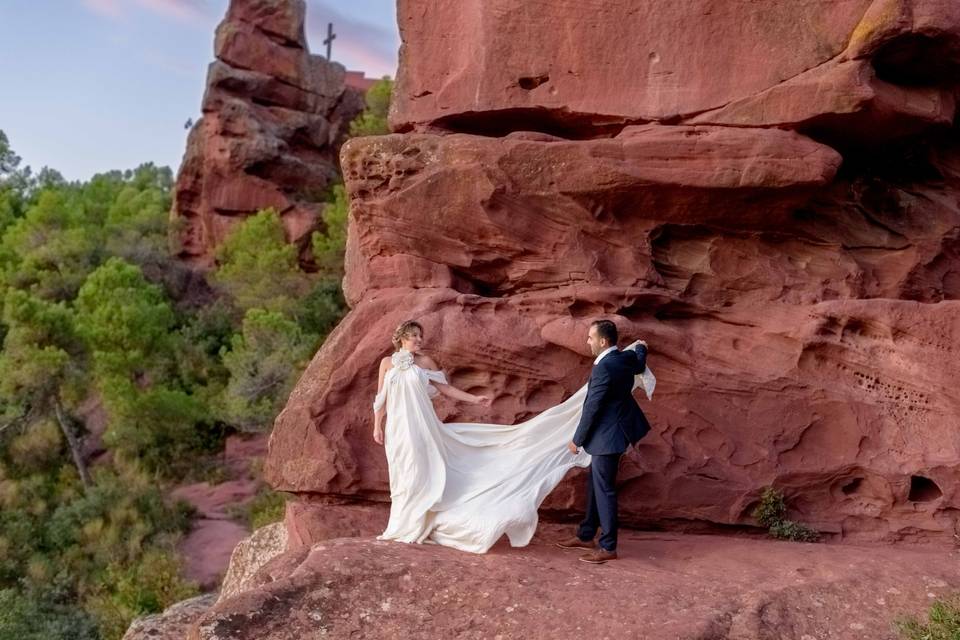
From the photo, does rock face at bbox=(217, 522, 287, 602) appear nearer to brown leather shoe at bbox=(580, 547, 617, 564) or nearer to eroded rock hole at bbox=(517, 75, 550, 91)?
brown leather shoe at bbox=(580, 547, 617, 564)

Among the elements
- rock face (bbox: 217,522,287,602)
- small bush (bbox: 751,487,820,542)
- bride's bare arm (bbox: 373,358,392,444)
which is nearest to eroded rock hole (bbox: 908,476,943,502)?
small bush (bbox: 751,487,820,542)

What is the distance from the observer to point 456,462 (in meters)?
6.96

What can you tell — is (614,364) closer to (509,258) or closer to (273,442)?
(509,258)

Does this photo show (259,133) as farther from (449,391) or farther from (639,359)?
(639,359)

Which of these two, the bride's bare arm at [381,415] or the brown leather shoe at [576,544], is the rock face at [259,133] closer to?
the bride's bare arm at [381,415]

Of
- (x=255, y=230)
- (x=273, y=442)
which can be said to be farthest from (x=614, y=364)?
(x=255, y=230)

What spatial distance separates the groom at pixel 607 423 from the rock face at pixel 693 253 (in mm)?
1080

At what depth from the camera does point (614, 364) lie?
655cm

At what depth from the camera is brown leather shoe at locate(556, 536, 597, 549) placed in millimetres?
6981

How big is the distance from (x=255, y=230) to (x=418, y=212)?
17.2m

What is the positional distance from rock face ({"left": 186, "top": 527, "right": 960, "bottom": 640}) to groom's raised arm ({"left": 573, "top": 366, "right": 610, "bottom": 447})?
93 centimetres

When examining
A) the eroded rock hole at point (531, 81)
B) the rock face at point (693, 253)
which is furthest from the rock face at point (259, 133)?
the rock face at point (693, 253)

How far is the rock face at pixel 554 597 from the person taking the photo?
5344 mm

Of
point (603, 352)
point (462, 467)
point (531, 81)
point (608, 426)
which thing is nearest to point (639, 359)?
point (603, 352)
